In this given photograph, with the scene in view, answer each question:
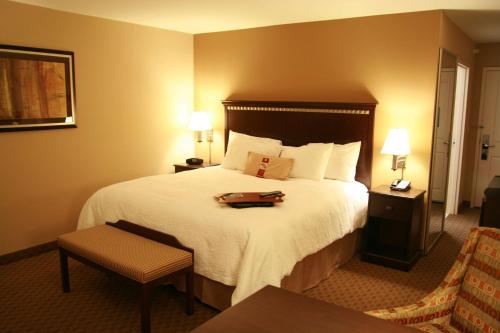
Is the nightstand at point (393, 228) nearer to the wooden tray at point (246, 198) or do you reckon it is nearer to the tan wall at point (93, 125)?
the wooden tray at point (246, 198)

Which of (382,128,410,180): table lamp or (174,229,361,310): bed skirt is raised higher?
(382,128,410,180): table lamp

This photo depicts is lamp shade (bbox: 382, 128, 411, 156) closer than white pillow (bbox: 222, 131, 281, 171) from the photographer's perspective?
Yes

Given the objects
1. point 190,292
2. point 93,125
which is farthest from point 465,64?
point 93,125

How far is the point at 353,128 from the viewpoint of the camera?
172 inches

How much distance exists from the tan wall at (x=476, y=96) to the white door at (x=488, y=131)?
0.05 metres

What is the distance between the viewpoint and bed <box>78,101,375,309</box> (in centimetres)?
279

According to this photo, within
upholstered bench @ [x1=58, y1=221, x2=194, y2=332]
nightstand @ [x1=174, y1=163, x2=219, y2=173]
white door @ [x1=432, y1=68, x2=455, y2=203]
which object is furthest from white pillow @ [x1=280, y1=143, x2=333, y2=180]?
upholstered bench @ [x1=58, y1=221, x2=194, y2=332]

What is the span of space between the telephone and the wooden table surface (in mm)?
2600

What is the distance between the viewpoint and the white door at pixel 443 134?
4152 mm

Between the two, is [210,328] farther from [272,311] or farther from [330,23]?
[330,23]

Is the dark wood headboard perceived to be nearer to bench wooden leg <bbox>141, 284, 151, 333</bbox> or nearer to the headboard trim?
the headboard trim

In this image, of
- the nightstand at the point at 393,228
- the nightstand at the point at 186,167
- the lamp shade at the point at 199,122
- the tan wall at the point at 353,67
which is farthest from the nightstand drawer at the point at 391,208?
the lamp shade at the point at 199,122

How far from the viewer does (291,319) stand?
4.78ft

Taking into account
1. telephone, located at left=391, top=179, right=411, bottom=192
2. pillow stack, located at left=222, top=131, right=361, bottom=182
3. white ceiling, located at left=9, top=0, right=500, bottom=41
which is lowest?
telephone, located at left=391, top=179, right=411, bottom=192
